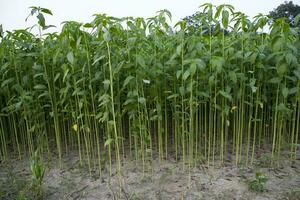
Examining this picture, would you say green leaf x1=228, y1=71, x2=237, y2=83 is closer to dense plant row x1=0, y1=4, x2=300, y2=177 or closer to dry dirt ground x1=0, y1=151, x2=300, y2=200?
dense plant row x1=0, y1=4, x2=300, y2=177

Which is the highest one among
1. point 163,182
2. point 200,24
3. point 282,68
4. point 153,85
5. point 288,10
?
point 288,10

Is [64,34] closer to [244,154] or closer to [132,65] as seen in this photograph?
[132,65]

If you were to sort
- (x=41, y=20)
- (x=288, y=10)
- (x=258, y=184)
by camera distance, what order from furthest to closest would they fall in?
(x=288, y=10) → (x=258, y=184) → (x=41, y=20)

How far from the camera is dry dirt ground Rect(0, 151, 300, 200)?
7.68 feet

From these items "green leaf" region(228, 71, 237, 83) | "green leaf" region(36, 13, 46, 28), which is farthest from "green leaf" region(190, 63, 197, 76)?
"green leaf" region(36, 13, 46, 28)

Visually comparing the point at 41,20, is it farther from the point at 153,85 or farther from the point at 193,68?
the point at 193,68

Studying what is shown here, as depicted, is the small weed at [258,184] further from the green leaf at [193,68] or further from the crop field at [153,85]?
the green leaf at [193,68]

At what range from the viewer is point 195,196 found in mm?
2311

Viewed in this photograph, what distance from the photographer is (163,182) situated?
100.0 inches

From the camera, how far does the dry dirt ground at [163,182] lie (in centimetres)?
234

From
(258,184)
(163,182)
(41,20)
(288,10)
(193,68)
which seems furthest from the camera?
(288,10)

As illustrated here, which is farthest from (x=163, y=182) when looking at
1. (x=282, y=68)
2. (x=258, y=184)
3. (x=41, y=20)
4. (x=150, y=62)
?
(x=41, y=20)

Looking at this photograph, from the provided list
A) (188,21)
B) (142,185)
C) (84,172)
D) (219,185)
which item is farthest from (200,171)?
(188,21)

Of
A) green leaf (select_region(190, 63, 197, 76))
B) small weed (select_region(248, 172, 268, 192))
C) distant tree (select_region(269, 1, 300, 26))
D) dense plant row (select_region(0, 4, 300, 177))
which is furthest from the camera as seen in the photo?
distant tree (select_region(269, 1, 300, 26))
